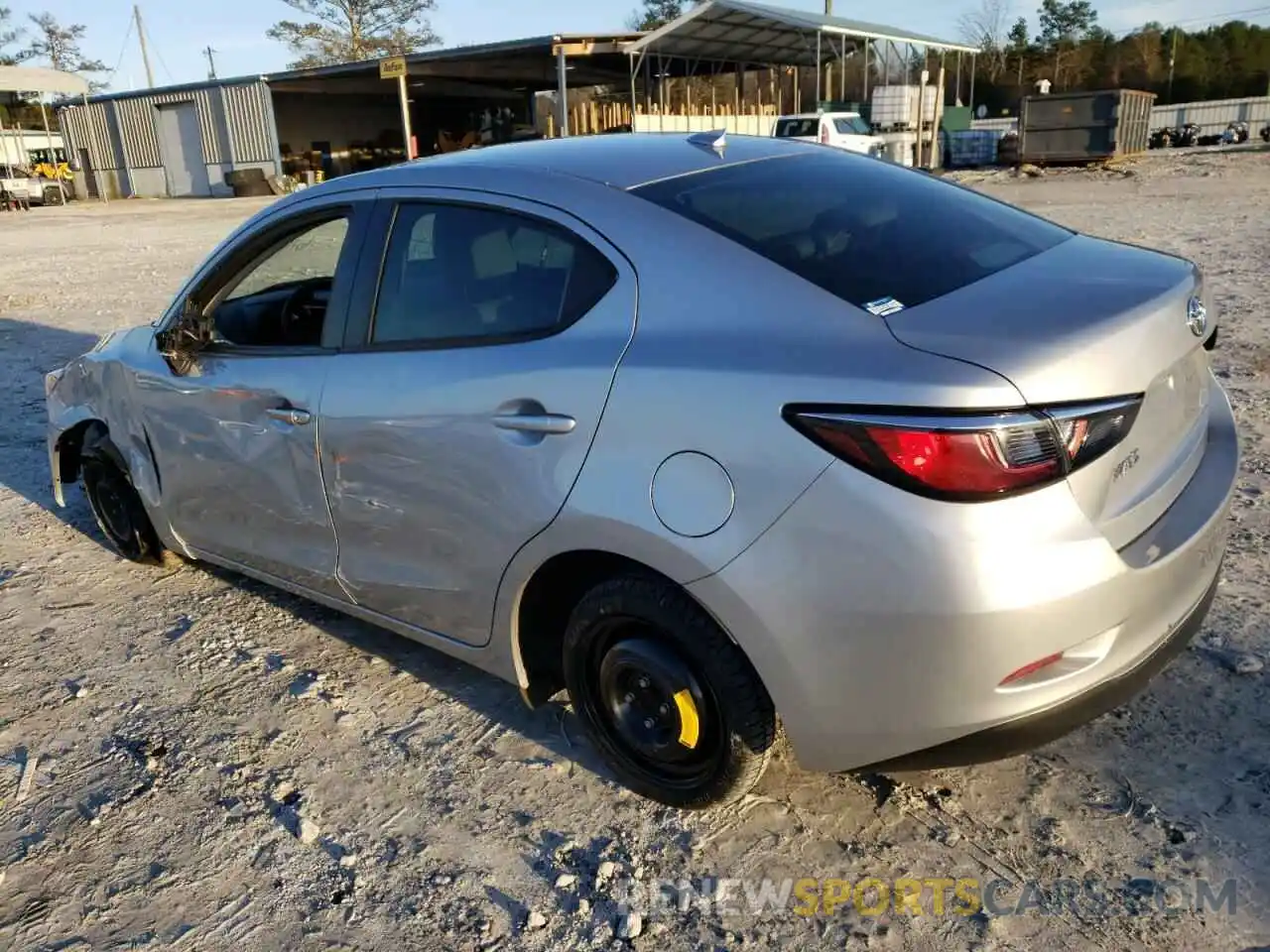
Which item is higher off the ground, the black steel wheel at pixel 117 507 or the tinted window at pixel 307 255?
the tinted window at pixel 307 255

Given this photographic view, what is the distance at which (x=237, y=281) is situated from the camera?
379 cm

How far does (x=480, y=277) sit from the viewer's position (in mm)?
2865

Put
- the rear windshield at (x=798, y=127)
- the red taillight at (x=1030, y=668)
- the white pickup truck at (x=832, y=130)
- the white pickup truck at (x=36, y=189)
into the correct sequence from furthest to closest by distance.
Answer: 1. the white pickup truck at (x=36, y=189)
2. the rear windshield at (x=798, y=127)
3. the white pickup truck at (x=832, y=130)
4. the red taillight at (x=1030, y=668)

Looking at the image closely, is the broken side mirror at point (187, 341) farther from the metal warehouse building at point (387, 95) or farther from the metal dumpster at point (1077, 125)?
the metal dumpster at point (1077, 125)

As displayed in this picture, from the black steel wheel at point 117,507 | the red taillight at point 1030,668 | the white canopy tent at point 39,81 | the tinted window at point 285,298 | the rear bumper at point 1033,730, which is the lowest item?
the black steel wheel at point 117,507

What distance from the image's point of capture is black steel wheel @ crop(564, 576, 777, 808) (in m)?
2.37

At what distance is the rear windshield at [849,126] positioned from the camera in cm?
2489

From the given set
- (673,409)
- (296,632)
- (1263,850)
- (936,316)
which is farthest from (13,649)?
(1263,850)

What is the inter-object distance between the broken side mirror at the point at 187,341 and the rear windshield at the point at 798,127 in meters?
22.9

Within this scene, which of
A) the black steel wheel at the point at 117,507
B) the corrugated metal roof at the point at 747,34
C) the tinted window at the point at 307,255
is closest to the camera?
the tinted window at the point at 307,255

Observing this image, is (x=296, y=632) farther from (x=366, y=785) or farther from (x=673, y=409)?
(x=673, y=409)

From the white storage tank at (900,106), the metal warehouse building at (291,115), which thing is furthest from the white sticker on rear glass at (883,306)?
the white storage tank at (900,106)

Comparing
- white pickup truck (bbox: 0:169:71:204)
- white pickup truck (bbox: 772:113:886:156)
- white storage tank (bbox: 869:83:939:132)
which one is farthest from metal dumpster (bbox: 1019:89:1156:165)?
white pickup truck (bbox: 0:169:71:204)

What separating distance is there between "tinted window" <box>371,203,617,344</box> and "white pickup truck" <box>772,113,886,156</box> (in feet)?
72.5
